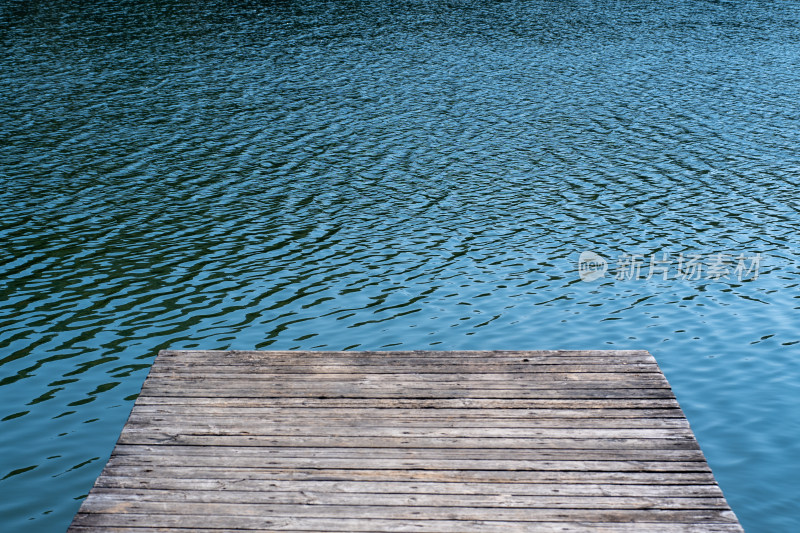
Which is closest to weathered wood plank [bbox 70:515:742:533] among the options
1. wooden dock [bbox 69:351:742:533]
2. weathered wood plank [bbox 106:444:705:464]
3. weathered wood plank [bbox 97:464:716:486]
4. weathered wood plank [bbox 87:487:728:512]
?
wooden dock [bbox 69:351:742:533]

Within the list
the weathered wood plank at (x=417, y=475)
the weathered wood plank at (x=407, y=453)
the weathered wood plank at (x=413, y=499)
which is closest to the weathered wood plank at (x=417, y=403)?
the weathered wood plank at (x=407, y=453)

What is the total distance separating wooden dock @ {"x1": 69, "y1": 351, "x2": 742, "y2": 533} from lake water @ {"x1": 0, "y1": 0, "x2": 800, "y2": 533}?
297 centimetres

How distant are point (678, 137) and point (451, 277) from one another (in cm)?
1761

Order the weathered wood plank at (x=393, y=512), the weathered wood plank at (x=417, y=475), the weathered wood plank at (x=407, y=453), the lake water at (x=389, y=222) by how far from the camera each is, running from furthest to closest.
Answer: the lake water at (x=389, y=222), the weathered wood plank at (x=407, y=453), the weathered wood plank at (x=417, y=475), the weathered wood plank at (x=393, y=512)

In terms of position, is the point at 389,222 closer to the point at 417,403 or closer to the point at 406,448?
the point at 417,403

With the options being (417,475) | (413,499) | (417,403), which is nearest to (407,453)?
(417,475)

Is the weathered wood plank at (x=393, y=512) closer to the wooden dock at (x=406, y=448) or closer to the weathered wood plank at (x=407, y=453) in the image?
the wooden dock at (x=406, y=448)

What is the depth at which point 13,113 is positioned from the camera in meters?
36.1

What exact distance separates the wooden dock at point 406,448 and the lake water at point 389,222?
2971 millimetres

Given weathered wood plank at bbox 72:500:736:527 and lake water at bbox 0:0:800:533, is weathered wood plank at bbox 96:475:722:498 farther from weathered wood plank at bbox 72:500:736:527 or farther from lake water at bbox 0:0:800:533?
lake water at bbox 0:0:800:533

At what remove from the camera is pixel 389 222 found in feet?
81.8

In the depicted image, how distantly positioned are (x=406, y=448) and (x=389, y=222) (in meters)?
14.9

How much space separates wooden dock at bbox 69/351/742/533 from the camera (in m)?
9.21

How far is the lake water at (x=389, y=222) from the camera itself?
52.7 feet
